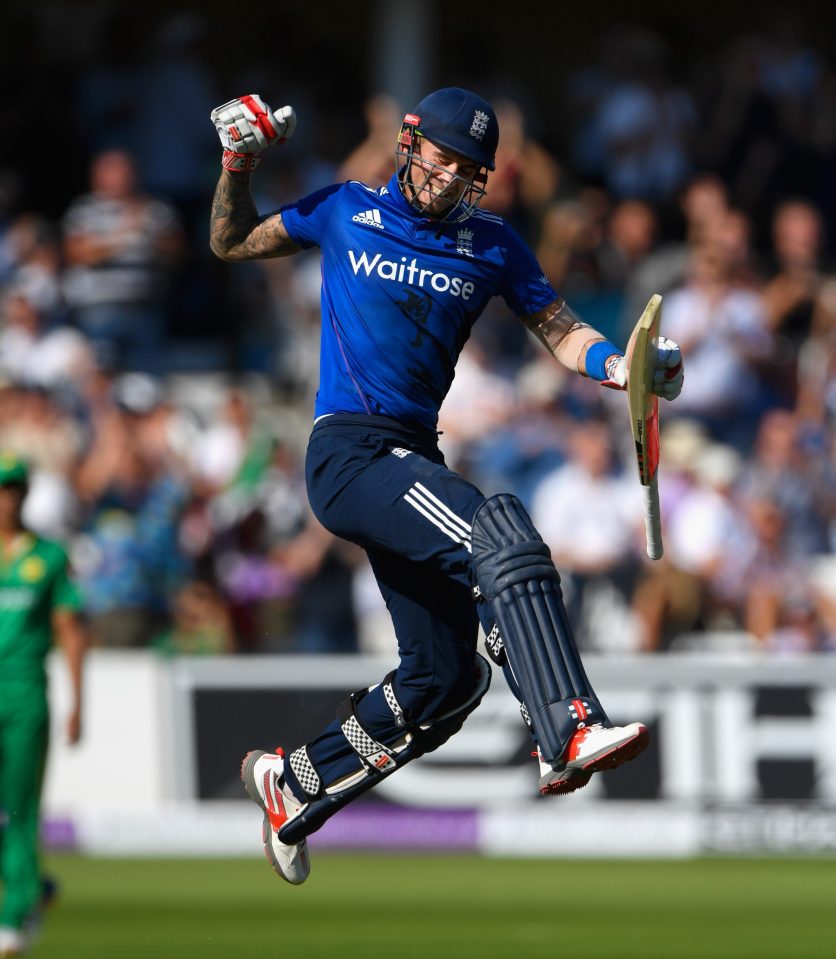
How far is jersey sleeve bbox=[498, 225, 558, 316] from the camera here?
244 inches

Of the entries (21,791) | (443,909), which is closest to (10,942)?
(21,791)

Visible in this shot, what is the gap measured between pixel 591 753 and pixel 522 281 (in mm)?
1649

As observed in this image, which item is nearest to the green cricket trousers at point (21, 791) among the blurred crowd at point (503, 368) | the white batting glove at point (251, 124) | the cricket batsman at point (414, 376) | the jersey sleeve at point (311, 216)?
the blurred crowd at point (503, 368)

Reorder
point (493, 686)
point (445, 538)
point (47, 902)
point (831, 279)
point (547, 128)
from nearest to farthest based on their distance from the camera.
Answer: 1. point (445, 538)
2. point (47, 902)
3. point (493, 686)
4. point (831, 279)
5. point (547, 128)

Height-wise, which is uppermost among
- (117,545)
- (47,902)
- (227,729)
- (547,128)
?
(547,128)

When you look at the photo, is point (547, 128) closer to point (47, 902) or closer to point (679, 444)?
point (679, 444)

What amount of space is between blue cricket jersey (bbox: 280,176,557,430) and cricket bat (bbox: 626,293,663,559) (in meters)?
0.69

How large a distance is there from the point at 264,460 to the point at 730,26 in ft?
20.3

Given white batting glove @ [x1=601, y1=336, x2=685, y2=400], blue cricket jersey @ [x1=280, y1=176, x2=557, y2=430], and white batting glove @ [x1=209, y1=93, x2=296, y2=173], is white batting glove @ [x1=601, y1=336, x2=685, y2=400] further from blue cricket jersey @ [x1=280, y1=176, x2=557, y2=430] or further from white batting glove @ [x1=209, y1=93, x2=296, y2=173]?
white batting glove @ [x1=209, y1=93, x2=296, y2=173]

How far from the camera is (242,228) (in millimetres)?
6422


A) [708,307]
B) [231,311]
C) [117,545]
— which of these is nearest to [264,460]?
[117,545]

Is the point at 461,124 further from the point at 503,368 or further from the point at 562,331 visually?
the point at 503,368

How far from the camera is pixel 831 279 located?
45.6 feet

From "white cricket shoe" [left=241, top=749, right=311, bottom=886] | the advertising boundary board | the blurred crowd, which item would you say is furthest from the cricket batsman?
the blurred crowd
